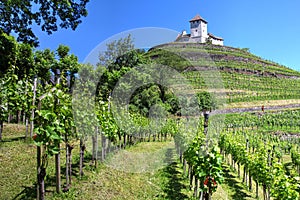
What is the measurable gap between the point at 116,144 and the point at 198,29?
92.4 m

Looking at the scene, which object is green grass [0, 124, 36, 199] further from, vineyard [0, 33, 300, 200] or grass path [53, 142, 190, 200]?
grass path [53, 142, 190, 200]

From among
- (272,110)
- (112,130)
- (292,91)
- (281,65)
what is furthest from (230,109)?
(281,65)

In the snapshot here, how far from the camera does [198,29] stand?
98500 mm

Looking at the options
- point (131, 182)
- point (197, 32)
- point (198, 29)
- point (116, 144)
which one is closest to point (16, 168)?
point (131, 182)

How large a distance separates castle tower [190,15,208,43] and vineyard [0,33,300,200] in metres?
65.0

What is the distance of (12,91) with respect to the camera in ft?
36.3

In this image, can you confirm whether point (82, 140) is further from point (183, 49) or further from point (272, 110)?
point (183, 49)

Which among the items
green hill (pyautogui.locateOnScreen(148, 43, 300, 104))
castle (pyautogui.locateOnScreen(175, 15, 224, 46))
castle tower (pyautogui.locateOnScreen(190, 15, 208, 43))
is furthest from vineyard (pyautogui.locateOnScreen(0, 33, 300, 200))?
castle tower (pyautogui.locateOnScreen(190, 15, 208, 43))

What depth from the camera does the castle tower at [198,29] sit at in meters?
97.8

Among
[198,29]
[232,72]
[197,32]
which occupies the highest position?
[198,29]

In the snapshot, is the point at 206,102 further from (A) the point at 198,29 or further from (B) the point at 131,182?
(A) the point at 198,29

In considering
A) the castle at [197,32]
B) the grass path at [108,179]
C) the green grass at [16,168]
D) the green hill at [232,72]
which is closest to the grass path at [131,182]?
the grass path at [108,179]

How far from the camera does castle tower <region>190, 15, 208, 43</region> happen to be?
321ft

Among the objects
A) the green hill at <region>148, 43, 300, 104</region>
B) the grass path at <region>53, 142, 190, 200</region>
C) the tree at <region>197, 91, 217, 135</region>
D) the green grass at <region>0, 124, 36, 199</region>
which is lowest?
the grass path at <region>53, 142, 190, 200</region>
